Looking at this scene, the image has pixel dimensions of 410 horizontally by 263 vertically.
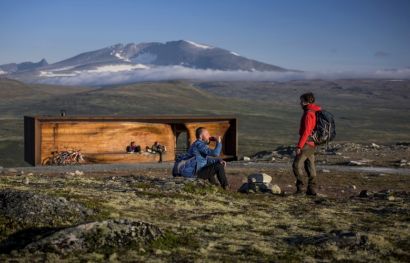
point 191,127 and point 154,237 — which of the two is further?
point 191,127

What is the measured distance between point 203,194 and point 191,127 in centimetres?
1307

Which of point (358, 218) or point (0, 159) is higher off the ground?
point (358, 218)

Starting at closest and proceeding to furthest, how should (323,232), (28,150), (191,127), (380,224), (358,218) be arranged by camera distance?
(323,232)
(380,224)
(358,218)
(28,150)
(191,127)

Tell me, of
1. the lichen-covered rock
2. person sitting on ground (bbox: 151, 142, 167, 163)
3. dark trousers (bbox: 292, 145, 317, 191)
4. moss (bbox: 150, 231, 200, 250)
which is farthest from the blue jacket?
person sitting on ground (bbox: 151, 142, 167, 163)

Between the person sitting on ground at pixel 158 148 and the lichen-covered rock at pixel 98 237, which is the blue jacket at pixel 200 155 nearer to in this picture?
the lichen-covered rock at pixel 98 237

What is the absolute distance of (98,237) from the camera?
7.64m

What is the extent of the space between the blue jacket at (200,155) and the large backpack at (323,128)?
2.08 m

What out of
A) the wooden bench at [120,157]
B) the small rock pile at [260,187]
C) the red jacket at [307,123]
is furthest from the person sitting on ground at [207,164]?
the wooden bench at [120,157]

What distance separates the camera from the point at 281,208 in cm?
1173

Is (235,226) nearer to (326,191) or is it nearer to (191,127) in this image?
(326,191)

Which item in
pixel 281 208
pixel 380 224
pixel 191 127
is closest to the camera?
pixel 380 224

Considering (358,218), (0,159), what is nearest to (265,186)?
(358,218)

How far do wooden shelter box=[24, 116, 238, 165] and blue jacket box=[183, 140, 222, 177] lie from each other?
10.3m

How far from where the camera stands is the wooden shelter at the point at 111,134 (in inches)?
909
